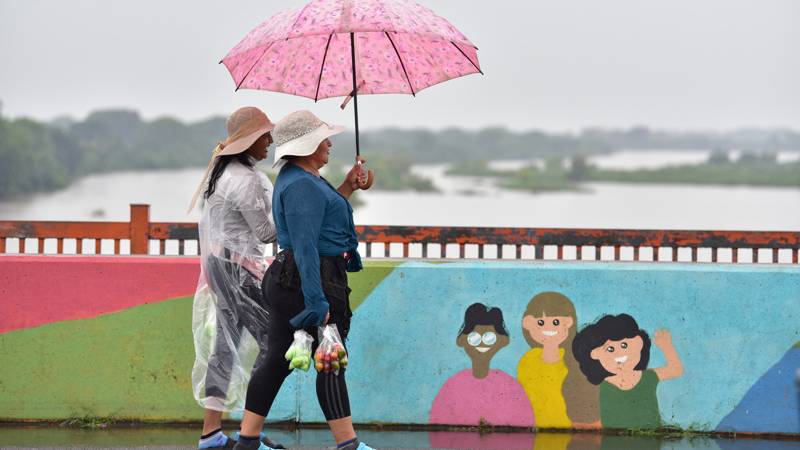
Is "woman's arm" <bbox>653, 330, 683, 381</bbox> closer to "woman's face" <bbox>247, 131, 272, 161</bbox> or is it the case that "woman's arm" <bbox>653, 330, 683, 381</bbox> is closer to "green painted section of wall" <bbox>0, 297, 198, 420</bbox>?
"woman's face" <bbox>247, 131, 272, 161</bbox>

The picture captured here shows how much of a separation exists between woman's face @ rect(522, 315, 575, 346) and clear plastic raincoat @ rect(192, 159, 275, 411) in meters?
1.53

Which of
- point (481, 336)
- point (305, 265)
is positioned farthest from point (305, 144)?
point (481, 336)

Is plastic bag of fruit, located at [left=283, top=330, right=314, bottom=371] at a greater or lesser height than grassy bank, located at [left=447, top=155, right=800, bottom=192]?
lesser

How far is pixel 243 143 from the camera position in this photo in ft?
17.1

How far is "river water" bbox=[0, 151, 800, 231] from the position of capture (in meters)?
45.4

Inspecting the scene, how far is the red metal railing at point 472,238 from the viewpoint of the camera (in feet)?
22.8

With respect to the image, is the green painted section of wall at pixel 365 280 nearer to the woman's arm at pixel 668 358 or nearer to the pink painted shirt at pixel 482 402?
the pink painted shirt at pixel 482 402

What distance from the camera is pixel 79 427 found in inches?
243

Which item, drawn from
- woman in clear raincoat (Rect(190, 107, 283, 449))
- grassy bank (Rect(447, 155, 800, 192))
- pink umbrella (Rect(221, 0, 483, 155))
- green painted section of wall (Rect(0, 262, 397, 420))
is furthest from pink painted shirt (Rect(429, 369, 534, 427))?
grassy bank (Rect(447, 155, 800, 192))

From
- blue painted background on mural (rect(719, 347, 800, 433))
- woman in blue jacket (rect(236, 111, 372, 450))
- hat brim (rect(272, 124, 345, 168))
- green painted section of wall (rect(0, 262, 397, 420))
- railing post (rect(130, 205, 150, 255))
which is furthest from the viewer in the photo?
railing post (rect(130, 205, 150, 255))

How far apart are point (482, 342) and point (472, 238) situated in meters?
1.15

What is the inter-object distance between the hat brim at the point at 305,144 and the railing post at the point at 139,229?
2.17m

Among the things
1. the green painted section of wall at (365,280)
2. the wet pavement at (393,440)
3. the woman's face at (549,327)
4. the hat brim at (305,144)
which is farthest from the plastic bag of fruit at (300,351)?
the woman's face at (549,327)

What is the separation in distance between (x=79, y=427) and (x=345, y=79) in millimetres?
2369
